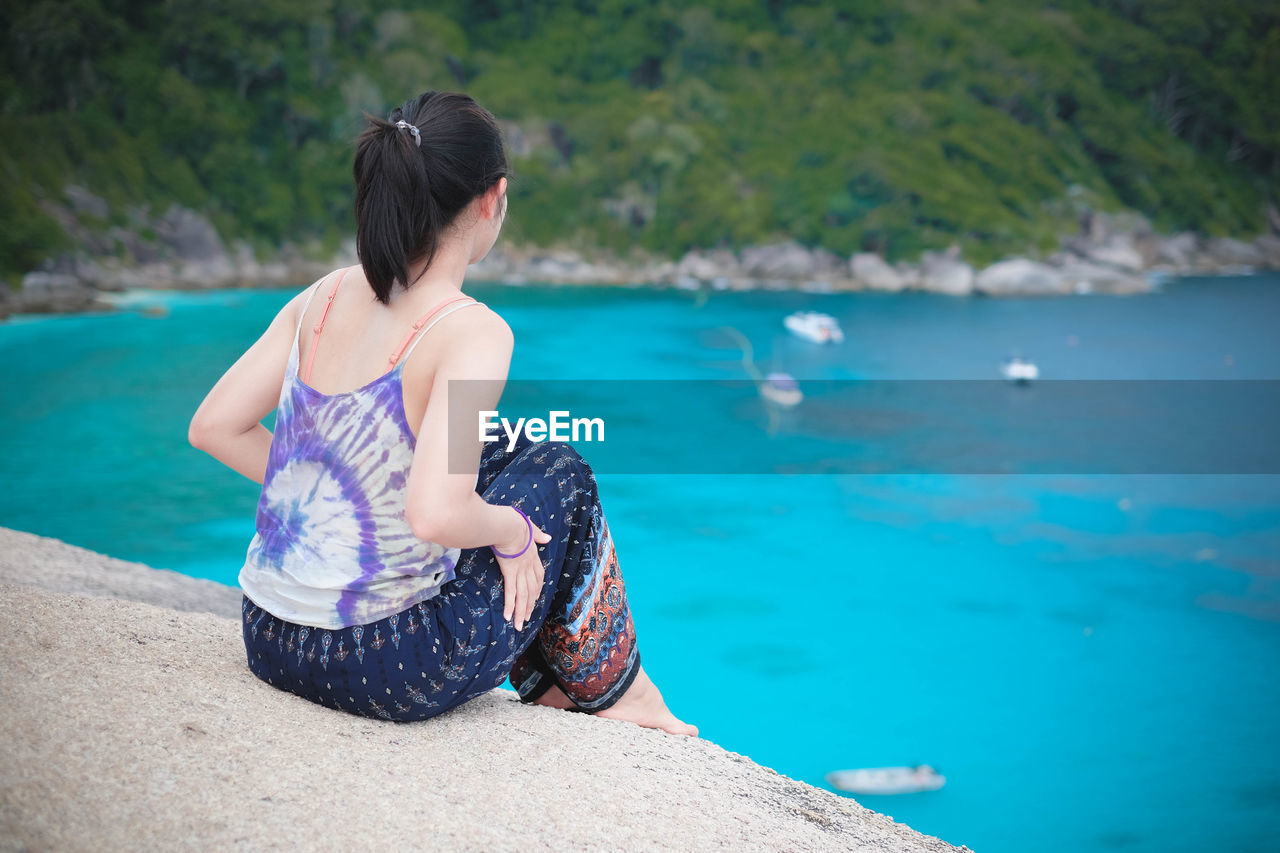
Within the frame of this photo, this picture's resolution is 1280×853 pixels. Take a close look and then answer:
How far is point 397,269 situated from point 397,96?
75.6 ft

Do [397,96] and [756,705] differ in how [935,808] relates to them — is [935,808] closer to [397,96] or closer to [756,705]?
[756,705]

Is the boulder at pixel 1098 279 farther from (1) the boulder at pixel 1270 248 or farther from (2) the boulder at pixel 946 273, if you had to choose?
(1) the boulder at pixel 1270 248

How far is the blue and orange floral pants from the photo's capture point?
4.29ft

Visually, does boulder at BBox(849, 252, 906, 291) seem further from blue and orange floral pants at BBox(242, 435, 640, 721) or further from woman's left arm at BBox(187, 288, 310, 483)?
woman's left arm at BBox(187, 288, 310, 483)

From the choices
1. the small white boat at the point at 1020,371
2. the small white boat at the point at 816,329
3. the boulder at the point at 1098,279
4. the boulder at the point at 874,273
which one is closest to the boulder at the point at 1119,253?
the boulder at the point at 1098,279

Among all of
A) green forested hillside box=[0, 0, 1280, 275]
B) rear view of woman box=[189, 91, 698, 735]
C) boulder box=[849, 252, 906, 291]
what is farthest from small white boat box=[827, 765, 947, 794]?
green forested hillside box=[0, 0, 1280, 275]

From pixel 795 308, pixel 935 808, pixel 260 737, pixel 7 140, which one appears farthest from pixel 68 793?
pixel 7 140

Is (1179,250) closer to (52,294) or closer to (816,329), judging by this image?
(816,329)

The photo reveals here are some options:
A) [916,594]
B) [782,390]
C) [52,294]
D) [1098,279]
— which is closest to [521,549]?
[916,594]

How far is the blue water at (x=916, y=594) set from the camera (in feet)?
14.0

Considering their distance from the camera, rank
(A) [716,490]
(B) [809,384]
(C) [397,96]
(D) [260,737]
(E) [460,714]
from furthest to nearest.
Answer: (C) [397,96] < (B) [809,384] < (A) [716,490] < (E) [460,714] < (D) [260,737]

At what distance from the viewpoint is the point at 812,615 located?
636 cm

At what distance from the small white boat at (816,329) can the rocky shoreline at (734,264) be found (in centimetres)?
476

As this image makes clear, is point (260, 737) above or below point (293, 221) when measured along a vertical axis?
below
